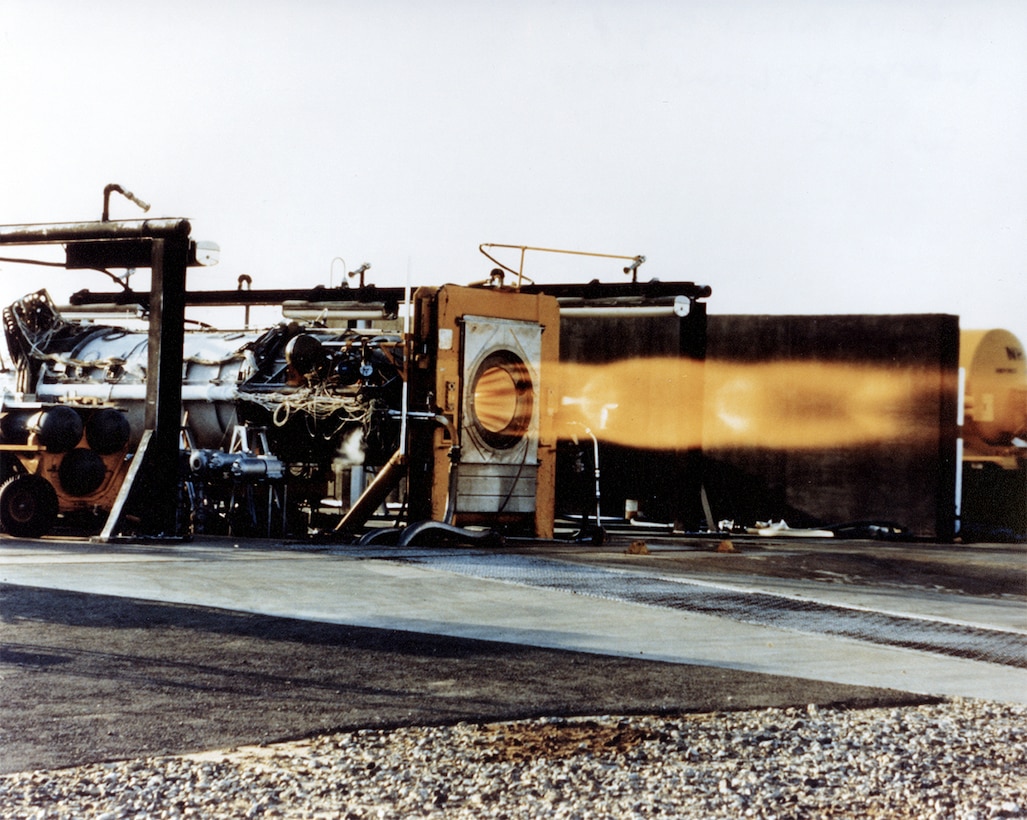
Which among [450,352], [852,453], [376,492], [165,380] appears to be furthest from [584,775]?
[852,453]

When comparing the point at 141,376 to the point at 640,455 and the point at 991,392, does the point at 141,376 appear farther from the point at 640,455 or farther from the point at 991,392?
the point at 991,392

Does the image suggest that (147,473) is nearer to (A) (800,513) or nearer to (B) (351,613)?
(B) (351,613)

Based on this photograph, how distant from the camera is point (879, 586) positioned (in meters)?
10.8

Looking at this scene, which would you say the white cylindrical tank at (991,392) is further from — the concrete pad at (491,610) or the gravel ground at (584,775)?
the gravel ground at (584,775)

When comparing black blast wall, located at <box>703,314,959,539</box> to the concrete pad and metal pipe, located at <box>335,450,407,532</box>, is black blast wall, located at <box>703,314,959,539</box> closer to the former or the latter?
metal pipe, located at <box>335,450,407,532</box>

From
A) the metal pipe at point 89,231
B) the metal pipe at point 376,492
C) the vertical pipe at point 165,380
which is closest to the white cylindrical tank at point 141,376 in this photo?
the metal pipe at point 376,492

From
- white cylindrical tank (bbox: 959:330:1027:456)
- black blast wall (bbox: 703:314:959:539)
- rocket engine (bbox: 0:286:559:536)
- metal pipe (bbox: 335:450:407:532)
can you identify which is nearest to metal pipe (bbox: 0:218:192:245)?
rocket engine (bbox: 0:286:559:536)

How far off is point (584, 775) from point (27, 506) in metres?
9.75

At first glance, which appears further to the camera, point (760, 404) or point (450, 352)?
point (760, 404)

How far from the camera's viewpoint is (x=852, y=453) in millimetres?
17688

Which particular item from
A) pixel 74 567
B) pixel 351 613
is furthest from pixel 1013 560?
pixel 74 567

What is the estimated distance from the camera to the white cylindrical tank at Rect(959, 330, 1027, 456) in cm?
1712

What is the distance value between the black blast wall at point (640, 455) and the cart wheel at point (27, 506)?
6.56 meters

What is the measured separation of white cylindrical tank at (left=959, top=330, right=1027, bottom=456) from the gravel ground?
492 inches
